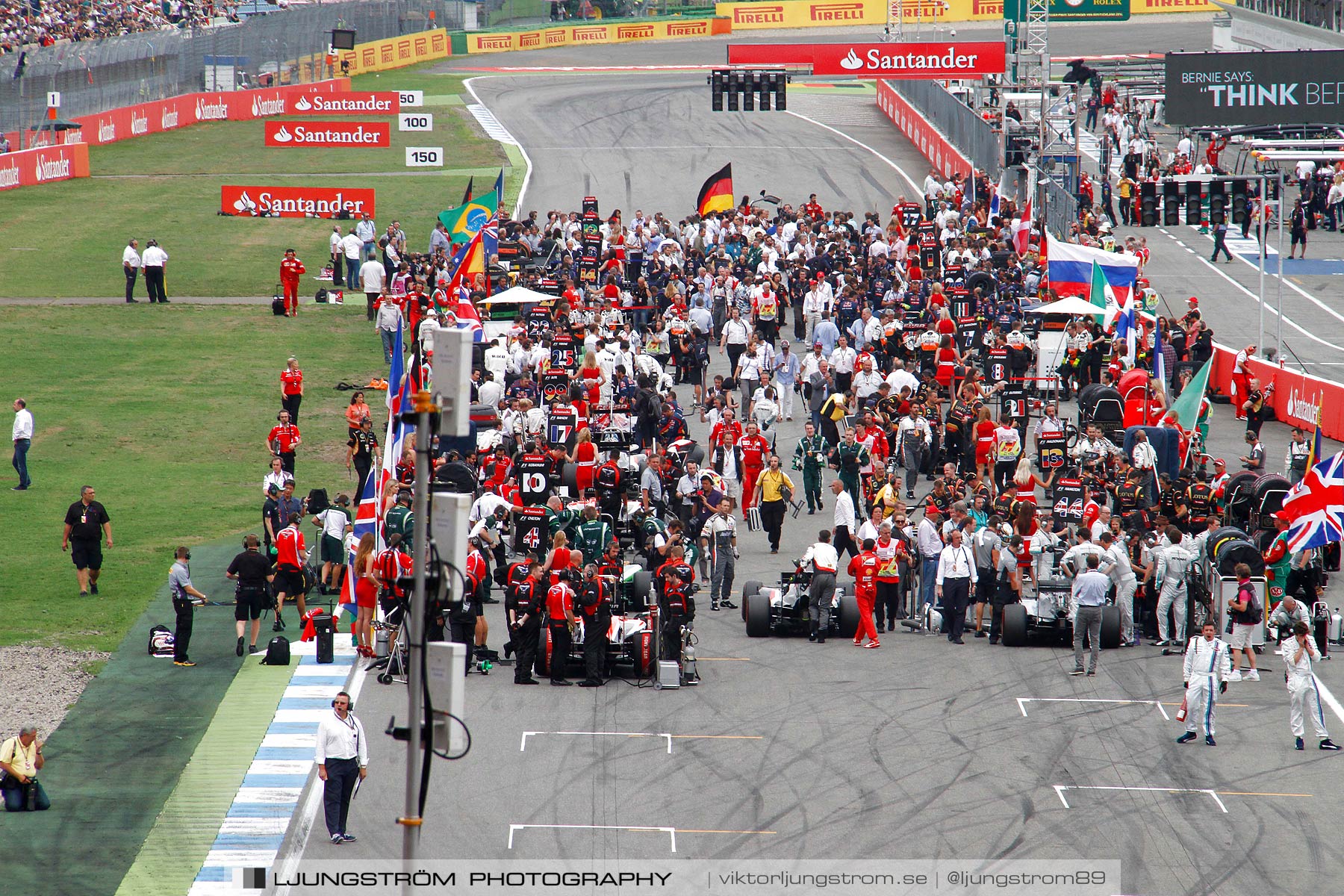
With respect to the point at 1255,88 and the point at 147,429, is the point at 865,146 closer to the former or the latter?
the point at 1255,88

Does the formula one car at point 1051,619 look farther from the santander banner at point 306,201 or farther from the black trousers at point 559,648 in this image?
the santander banner at point 306,201

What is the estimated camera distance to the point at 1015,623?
20.9m

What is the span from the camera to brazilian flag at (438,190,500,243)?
127ft

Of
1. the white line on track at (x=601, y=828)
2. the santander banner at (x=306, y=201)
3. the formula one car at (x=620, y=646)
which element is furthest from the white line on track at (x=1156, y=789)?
the santander banner at (x=306, y=201)

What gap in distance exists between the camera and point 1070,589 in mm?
20859

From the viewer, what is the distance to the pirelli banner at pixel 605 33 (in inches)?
3371

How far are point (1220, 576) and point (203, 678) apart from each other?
1230 cm

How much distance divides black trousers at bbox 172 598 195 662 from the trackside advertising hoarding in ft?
126

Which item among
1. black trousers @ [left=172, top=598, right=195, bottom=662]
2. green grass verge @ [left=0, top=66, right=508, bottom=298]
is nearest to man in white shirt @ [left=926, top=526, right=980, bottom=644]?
black trousers @ [left=172, top=598, right=195, bottom=662]

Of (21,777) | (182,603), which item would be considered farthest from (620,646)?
(21,777)

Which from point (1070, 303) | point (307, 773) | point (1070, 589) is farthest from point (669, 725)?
point (1070, 303)

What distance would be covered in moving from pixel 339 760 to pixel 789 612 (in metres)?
7.66

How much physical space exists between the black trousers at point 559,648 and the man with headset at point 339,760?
14.9ft

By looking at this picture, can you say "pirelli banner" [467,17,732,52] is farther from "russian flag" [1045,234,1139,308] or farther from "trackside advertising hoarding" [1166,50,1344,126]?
"russian flag" [1045,234,1139,308]
